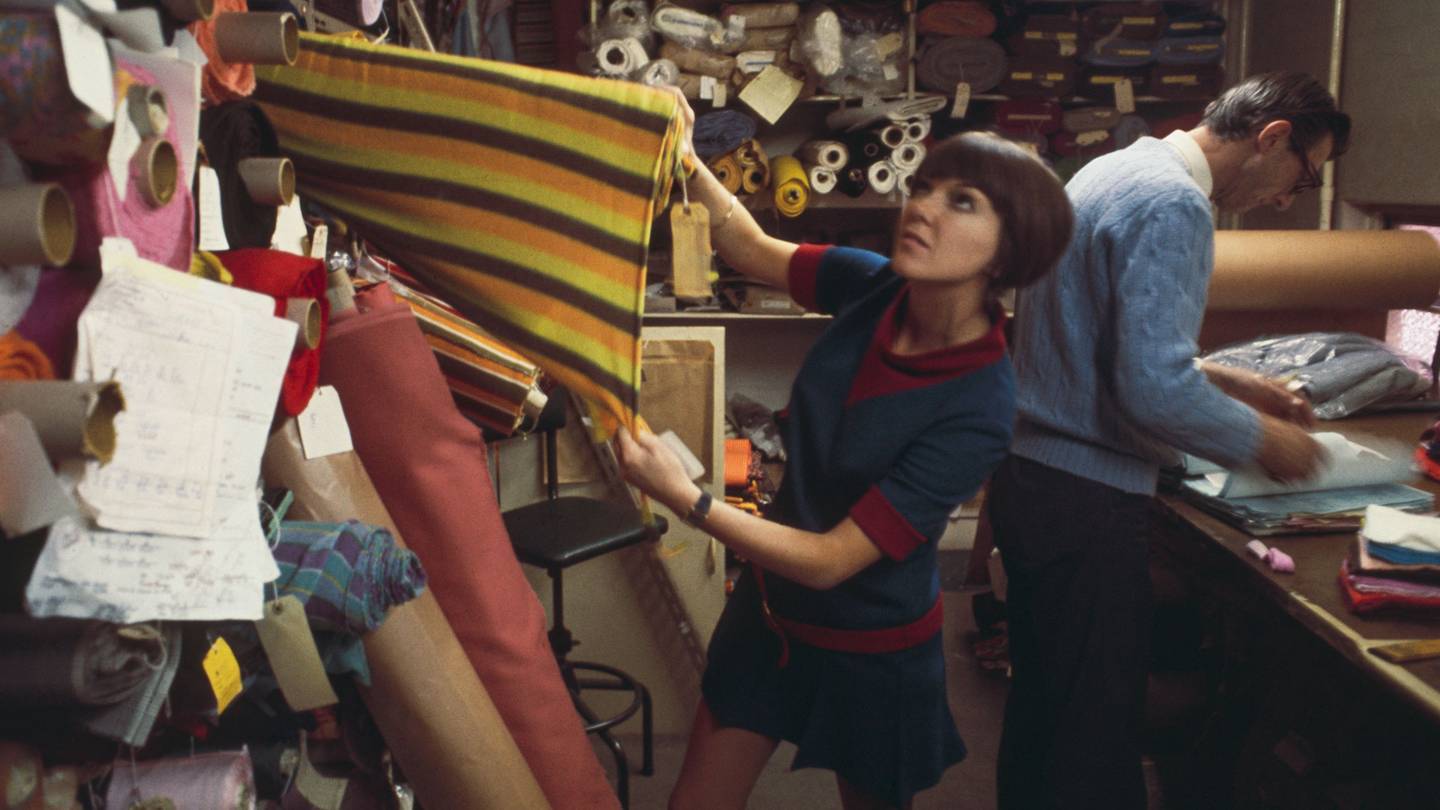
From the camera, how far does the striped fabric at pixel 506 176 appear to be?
1.14 meters

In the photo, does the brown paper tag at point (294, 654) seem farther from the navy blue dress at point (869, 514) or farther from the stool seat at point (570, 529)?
the stool seat at point (570, 529)

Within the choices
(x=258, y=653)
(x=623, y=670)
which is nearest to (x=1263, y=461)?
(x=258, y=653)

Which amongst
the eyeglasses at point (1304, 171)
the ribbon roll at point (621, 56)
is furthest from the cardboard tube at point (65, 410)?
the ribbon roll at point (621, 56)

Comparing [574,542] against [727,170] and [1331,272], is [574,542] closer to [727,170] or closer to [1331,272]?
[727,170]

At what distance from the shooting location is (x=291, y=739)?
1.11 m

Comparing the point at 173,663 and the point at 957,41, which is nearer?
the point at 173,663

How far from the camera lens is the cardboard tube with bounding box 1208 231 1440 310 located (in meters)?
3.13

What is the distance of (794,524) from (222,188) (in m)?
0.88

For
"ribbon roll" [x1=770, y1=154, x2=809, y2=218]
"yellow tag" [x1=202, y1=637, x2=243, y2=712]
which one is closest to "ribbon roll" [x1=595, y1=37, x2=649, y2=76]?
"ribbon roll" [x1=770, y1=154, x2=809, y2=218]

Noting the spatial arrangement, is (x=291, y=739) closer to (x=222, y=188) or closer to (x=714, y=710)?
(x=222, y=188)

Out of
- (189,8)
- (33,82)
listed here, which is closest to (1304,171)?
(189,8)

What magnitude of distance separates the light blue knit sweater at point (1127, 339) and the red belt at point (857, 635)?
460 mm

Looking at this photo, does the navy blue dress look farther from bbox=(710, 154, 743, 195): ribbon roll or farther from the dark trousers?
bbox=(710, 154, 743, 195): ribbon roll

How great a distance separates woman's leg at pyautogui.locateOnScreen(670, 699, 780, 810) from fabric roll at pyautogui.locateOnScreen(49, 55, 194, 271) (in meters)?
1.05
